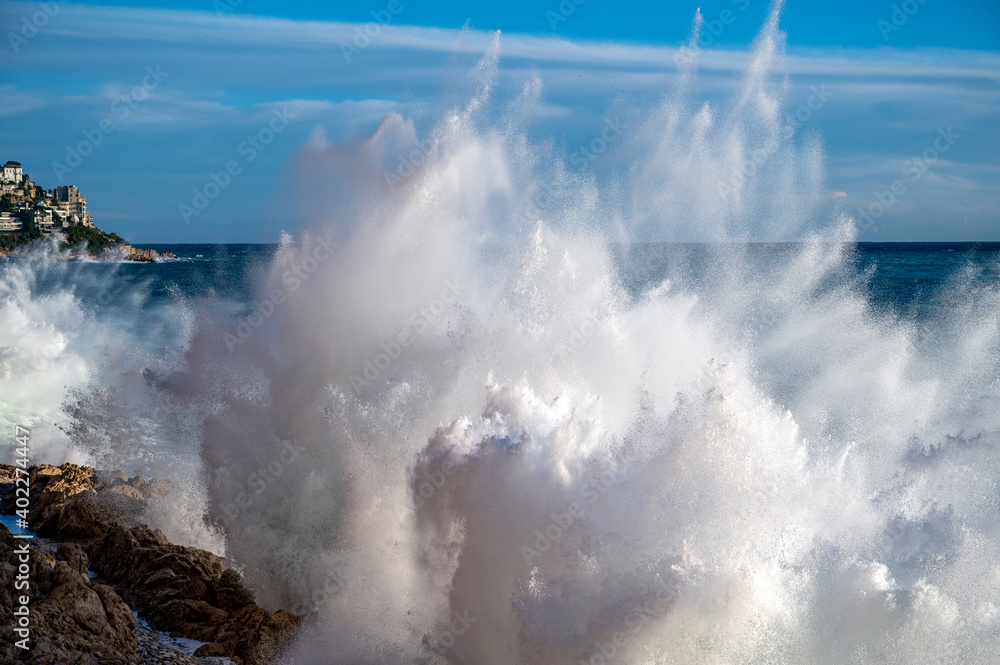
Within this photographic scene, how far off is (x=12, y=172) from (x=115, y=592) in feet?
Result: 442

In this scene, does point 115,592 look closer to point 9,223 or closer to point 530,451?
point 530,451

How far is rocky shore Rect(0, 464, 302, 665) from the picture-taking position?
749 centimetres

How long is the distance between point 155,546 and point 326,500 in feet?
10.4

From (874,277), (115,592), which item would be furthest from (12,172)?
(115,592)

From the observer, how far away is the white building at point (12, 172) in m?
116

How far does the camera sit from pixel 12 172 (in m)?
119

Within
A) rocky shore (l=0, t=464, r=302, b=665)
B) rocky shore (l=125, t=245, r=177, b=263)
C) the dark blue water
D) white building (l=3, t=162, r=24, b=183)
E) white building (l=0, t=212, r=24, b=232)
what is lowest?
rocky shore (l=0, t=464, r=302, b=665)

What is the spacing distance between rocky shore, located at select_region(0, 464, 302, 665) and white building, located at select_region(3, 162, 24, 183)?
12475 cm

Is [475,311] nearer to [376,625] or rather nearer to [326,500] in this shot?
[326,500]

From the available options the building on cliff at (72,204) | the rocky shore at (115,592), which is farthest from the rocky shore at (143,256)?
the rocky shore at (115,592)

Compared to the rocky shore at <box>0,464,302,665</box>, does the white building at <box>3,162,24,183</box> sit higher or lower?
higher

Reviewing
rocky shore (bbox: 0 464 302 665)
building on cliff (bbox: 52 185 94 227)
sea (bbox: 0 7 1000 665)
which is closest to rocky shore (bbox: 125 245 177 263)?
building on cliff (bbox: 52 185 94 227)

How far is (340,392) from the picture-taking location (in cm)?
1447

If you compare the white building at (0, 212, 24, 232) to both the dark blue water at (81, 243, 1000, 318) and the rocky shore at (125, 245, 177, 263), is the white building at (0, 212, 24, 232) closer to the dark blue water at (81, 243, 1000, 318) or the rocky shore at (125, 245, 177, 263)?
the rocky shore at (125, 245, 177, 263)
